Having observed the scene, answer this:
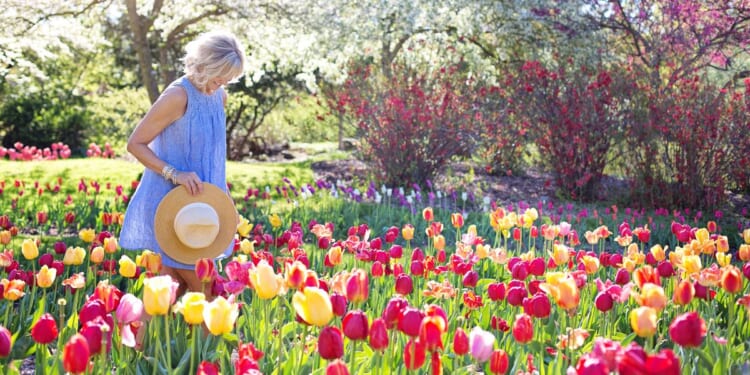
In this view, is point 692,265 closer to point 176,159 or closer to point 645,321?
point 645,321

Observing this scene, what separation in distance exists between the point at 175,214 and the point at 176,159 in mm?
330

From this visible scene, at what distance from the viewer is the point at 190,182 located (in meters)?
2.69

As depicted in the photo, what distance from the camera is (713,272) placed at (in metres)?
2.46

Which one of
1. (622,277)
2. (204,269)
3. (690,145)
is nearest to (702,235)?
(622,277)

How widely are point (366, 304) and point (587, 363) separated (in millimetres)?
1758

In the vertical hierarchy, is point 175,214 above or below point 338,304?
above

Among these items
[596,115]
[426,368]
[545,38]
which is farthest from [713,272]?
[545,38]

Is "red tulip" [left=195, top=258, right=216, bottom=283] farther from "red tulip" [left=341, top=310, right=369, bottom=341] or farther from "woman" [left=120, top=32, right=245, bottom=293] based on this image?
"red tulip" [left=341, top=310, right=369, bottom=341]

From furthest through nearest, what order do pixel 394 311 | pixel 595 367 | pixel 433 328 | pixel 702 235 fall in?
1. pixel 702 235
2. pixel 394 311
3. pixel 433 328
4. pixel 595 367

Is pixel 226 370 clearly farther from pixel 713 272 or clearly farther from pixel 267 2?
pixel 267 2

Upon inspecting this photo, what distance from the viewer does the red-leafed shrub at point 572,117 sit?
7.90m

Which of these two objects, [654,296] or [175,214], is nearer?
[654,296]

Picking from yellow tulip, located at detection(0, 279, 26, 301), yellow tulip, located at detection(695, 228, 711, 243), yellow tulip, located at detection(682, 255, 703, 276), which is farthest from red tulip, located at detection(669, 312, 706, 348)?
yellow tulip, located at detection(0, 279, 26, 301)

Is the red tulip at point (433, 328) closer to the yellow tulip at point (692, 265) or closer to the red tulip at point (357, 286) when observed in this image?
the red tulip at point (357, 286)
